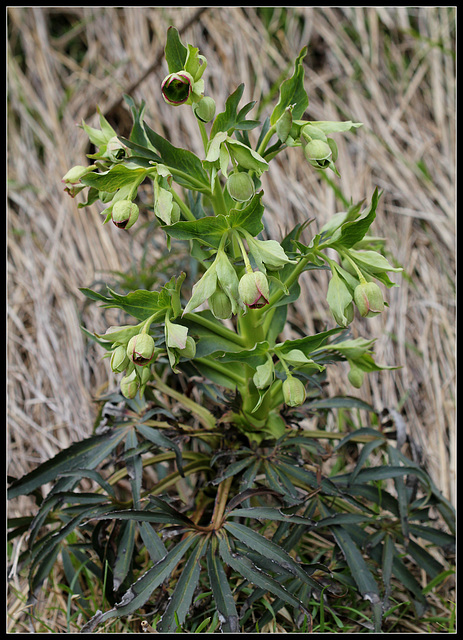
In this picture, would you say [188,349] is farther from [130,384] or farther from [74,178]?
[74,178]

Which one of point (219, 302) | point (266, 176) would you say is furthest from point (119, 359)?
point (266, 176)

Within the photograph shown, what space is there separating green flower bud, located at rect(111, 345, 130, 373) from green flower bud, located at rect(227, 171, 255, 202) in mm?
271

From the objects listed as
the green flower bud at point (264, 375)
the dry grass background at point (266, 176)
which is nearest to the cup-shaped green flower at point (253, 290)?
the green flower bud at point (264, 375)

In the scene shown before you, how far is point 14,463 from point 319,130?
1111 mm

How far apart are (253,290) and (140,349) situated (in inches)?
7.0

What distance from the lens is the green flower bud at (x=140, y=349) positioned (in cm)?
75

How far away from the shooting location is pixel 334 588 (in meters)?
0.87

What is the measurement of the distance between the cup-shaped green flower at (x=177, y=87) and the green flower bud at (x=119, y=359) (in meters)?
0.35

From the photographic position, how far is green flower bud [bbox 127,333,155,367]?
75cm

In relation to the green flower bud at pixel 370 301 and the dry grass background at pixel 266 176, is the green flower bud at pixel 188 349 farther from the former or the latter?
the dry grass background at pixel 266 176

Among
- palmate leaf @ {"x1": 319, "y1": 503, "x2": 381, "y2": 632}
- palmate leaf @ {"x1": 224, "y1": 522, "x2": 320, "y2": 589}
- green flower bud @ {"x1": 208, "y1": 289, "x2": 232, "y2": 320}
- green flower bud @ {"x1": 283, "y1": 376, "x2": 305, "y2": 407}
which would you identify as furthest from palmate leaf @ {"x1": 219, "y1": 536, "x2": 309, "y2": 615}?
green flower bud @ {"x1": 208, "y1": 289, "x2": 232, "y2": 320}

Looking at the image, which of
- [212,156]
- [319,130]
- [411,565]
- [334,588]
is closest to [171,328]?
[212,156]

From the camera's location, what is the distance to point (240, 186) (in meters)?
0.74
